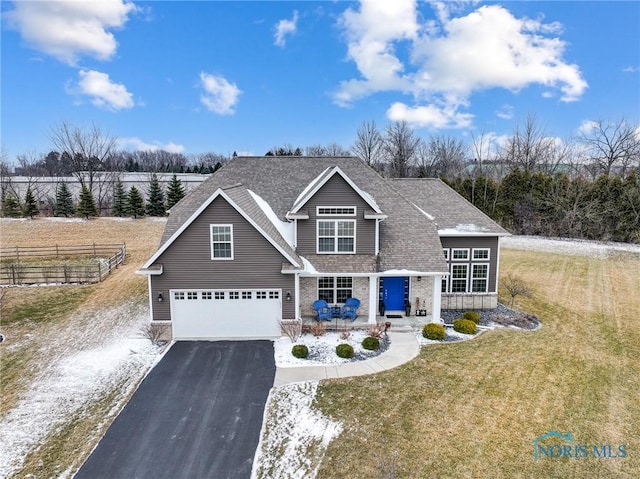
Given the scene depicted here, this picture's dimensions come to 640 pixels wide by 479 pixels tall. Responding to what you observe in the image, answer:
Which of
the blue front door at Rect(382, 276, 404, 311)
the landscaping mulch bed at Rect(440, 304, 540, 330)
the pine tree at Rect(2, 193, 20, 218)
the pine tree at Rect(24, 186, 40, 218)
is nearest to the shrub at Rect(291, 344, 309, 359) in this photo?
the blue front door at Rect(382, 276, 404, 311)

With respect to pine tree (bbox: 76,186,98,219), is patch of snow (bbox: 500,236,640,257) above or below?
below

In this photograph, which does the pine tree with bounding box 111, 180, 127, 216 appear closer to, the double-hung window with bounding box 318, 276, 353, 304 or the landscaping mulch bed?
the double-hung window with bounding box 318, 276, 353, 304

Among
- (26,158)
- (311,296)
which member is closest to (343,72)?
(311,296)

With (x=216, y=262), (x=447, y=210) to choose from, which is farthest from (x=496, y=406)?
(x=447, y=210)

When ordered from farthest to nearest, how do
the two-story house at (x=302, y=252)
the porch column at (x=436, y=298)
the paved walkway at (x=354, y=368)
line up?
1. the porch column at (x=436, y=298)
2. the two-story house at (x=302, y=252)
3. the paved walkway at (x=354, y=368)

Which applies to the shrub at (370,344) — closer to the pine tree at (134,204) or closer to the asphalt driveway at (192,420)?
the asphalt driveway at (192,420)

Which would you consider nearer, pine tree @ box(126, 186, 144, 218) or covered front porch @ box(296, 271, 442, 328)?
covered front porch @ box(296, 271, 442, 328)

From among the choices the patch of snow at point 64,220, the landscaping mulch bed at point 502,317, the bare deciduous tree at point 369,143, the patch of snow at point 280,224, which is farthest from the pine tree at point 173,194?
the landscaping mulch bed at point 502,317
